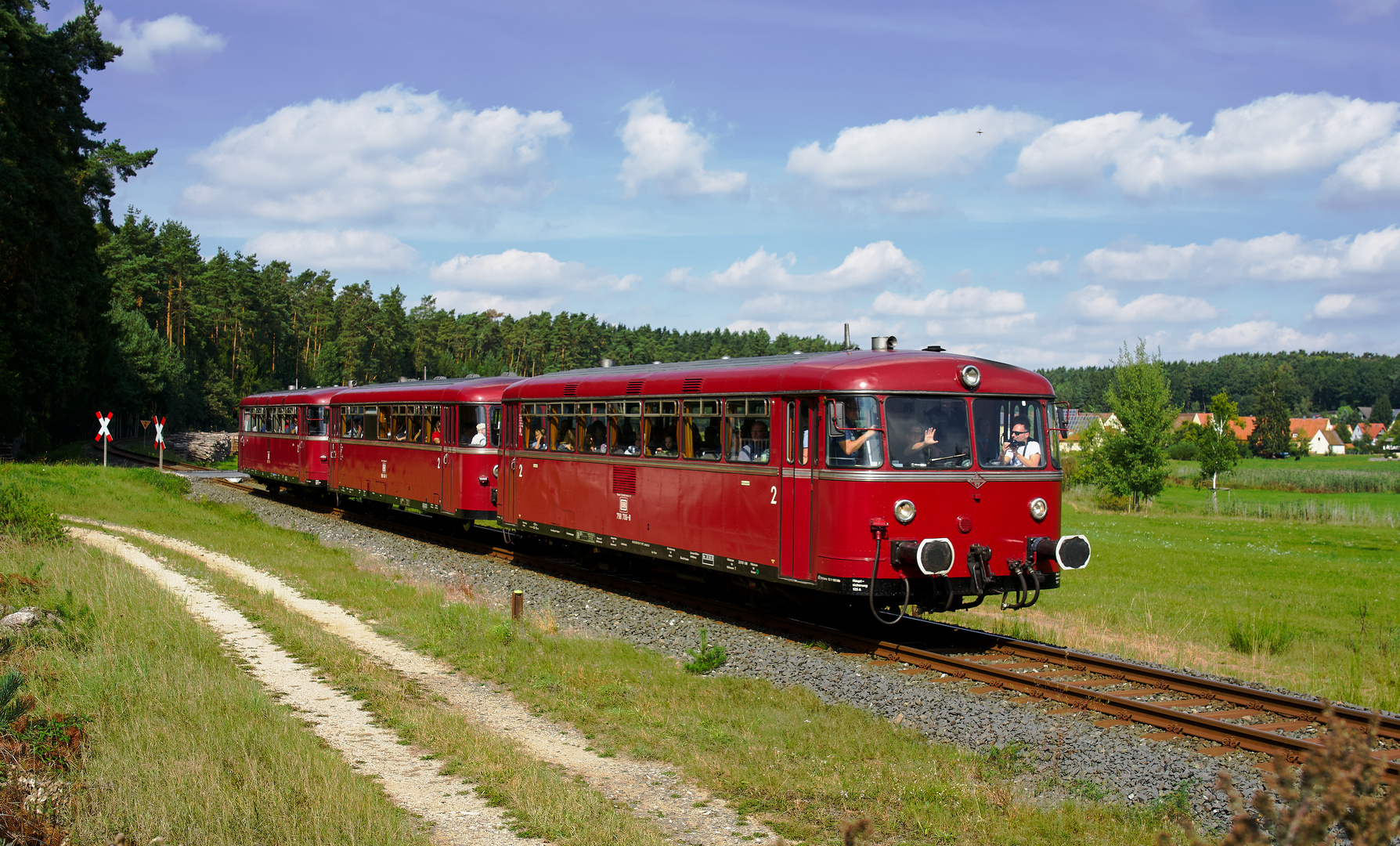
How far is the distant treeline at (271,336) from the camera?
70.8 metres

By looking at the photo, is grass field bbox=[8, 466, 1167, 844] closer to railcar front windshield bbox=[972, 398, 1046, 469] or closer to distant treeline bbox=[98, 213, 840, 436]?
railcar front windshield bbox=[972, 398, 1046, 469]

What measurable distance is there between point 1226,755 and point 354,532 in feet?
68.4

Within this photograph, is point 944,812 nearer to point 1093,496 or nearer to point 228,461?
point 1093,496

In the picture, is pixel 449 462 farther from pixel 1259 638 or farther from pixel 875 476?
pixel 1259 638

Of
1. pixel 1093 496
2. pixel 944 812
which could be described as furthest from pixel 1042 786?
pixel 1093 496

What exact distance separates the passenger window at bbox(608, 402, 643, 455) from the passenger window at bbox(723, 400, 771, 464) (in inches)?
91.1

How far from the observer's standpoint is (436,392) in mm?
22844

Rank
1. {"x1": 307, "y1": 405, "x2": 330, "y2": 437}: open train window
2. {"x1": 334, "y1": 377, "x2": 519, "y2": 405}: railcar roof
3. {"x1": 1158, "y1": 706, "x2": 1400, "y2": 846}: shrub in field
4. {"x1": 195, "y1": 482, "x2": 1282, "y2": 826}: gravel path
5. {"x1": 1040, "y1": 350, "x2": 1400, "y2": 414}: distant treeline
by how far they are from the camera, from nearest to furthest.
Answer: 1. {"x1": 1158, "y1": 706, "x2": 1400, "y2": 846}: shrub in field
2. {"x1": 195, "y1": 482, "x2": 1282, "y2": 826}: gravel path
3. {"x1": 334, "y1": 377, "x2": 519, "y2": 405}: railcar roof
4. {"x1": 307, "y1": 405, "x2": 330, "y2": 437}: open train window
5. {"x1": 1040, "y1": 350, "x2": 1400, "y2": 414}: distant treeline

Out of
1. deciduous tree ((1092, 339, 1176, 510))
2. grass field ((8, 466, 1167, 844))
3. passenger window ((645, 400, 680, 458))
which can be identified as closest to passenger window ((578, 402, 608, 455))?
passenger window ((645, 400, 680, 458))

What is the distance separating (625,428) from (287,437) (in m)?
21.0

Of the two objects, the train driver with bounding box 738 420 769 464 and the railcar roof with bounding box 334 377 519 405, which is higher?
the railcar roof with bounding box 334 377 519 405

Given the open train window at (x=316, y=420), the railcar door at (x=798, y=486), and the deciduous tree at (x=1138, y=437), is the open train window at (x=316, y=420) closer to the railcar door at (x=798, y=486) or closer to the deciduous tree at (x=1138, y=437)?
the railcar door at (x=798, y=486)

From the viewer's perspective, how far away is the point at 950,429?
11898 millimetres

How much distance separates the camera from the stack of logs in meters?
63.5
